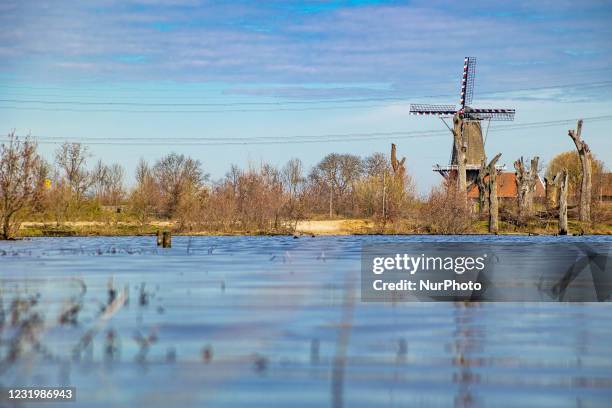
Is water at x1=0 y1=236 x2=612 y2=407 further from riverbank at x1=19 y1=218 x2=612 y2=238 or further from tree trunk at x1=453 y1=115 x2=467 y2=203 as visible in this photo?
tree trunk at x1=453 y1=115 x2=467 y2=203

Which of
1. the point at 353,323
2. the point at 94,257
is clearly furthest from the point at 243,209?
the point at 353,323

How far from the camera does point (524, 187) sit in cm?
8062

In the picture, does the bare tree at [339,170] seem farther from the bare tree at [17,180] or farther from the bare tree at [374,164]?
the bare tree at [17,180]

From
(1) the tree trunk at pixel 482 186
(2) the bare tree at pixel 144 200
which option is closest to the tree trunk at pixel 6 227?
(2) the bare tree at pixel 144 200

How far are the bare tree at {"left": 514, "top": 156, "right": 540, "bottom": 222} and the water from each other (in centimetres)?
5916

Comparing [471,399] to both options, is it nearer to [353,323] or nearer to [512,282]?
[353,323]

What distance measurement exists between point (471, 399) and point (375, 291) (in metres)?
12.3

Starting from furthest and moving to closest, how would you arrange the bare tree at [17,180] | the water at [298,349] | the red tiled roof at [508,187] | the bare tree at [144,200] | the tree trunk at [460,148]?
the red tiled roof at [508,187], the tree trunk at [460,148], the bare tree at [144,200], the bare tree at [17,180], the water at [298,349]

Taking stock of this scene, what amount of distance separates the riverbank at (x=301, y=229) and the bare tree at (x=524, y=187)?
5.06 feet

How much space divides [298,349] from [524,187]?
230 ft

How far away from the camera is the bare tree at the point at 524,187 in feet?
261

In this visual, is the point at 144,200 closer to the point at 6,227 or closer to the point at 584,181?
the point at 6,227

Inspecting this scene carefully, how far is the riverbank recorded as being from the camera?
6662 centimetres

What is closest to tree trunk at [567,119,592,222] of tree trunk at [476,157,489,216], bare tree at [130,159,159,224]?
tree trunk at [476,157,489,216]
